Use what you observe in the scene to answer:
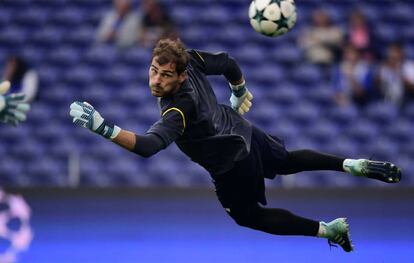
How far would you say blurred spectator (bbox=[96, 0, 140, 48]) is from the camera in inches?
447

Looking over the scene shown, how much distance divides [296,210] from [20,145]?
12.1ft

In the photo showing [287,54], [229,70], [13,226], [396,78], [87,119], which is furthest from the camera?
[287,54]

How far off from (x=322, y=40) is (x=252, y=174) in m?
5.46

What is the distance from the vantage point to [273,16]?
6254 mm

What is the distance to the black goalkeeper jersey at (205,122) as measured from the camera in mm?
5430

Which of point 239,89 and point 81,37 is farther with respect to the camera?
point 81,37

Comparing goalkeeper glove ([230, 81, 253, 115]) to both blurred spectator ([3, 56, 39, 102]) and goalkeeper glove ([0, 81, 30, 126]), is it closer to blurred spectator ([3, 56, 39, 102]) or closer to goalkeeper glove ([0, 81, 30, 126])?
goalkeeper glove ([0, 81, 30, 126])

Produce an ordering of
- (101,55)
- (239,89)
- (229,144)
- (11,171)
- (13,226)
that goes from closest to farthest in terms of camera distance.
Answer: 1. (229,144)
2. (239,89)
3. (13,226)
4. (11,171)
5. (101,55)

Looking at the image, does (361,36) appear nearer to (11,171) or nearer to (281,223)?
(11,171)

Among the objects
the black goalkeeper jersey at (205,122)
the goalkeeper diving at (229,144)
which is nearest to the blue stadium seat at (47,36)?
the goalkeeper diving at (229,144)

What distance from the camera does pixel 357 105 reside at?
35.8ft

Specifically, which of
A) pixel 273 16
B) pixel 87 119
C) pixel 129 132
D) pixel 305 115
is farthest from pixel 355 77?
pixel 87 119

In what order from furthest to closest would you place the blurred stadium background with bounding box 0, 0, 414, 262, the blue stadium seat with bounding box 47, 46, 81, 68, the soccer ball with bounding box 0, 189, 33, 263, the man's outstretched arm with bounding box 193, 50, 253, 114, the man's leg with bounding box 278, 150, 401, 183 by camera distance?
the blue stadium seat with bounding box 47, 46, 81, 68 < the blurred stadium background with bounding box 0, 0, 414, 262 < the soccer ball with bounding box 0, 189, 33, 263 < the man's outstretched arm with bounding box 193, 50, 253, 114 < the man's leg with bounding box 278, 150, 401, 183

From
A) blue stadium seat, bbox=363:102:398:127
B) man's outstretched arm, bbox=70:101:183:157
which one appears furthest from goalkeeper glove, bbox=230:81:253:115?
blue stadium seat, bbox=363:102:398:127
